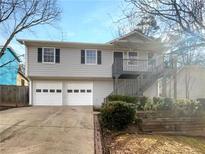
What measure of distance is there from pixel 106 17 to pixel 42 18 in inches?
388

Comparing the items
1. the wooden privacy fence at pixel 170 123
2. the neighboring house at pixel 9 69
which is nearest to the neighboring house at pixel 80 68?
the neighboring house at pixel 9 69

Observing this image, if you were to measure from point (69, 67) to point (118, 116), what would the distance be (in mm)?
11925

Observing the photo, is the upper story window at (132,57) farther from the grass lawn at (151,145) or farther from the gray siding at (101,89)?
the grass lawn at (151,145)

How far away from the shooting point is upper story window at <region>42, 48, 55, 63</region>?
23.2 meters

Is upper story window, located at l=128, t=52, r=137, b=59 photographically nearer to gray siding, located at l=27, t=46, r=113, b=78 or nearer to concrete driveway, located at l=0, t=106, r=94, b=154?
gray siding, located at l=27, t=46, r=113, b=78

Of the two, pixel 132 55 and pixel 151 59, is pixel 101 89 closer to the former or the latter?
pixel 132 55

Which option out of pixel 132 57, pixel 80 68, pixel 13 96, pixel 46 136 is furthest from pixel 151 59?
pixel 46 136

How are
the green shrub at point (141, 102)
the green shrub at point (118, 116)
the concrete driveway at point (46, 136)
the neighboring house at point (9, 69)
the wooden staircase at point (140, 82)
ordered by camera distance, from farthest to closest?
the neighboring house at point (9, 69) → the wooden staircase at point (140, 82) → the green shrub at point (141, 102) → the green shrub at point (118, 116) → the concrete driveway at point (46, 136)

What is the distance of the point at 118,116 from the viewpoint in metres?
12.3

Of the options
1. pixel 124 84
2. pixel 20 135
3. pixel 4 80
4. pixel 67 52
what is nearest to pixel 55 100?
pixel 67 52

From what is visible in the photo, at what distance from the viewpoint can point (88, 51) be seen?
2384cm

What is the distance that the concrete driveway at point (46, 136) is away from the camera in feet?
29.7

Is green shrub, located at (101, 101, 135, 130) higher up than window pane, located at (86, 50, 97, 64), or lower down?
lower down

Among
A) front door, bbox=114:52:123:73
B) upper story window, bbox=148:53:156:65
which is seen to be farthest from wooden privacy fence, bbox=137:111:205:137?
upper story window, bbox=148:53:156:65
